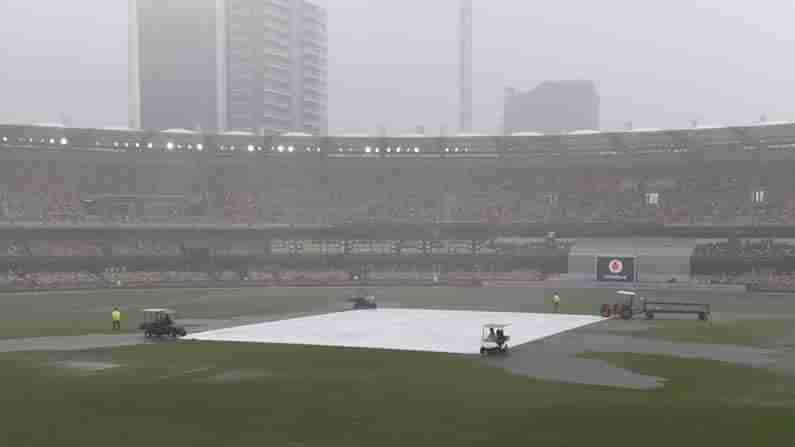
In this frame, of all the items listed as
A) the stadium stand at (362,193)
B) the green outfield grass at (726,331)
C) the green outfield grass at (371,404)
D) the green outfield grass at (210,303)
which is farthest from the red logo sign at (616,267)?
the green outfield grass at (371,404)

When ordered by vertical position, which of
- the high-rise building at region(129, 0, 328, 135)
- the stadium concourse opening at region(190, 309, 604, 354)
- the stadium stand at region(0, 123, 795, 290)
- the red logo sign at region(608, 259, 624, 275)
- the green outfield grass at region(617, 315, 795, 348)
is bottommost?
the stadium concourse opening at region(190, 309, 604, 354)

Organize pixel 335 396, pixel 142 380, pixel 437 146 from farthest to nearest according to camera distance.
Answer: pixel 437 146
pixel 142 380
pixel 335 396

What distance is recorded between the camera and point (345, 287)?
68562 millimetres

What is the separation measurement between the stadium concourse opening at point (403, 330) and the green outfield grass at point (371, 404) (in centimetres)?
440

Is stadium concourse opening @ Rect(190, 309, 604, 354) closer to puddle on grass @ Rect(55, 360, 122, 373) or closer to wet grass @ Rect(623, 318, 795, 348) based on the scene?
wet grass @ Rect(623, 318, 795, 348)

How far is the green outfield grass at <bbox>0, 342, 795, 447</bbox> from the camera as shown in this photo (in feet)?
55.0

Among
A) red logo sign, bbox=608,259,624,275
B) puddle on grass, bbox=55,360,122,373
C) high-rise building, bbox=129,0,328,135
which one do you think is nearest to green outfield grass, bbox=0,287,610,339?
red logo sign, bbox=608,259,624,275

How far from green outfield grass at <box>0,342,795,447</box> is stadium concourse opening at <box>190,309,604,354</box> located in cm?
440

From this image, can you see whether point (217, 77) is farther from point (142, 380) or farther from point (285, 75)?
point (142, 380)

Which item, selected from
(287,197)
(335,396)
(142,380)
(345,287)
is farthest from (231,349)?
(287,197)

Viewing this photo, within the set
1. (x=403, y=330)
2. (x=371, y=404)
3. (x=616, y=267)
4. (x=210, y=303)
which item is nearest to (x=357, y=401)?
(x=371, y=404)

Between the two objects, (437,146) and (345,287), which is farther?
(437,146)

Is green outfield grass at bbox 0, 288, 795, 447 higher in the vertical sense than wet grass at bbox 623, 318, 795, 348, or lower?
higher

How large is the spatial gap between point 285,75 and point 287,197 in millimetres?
114733
